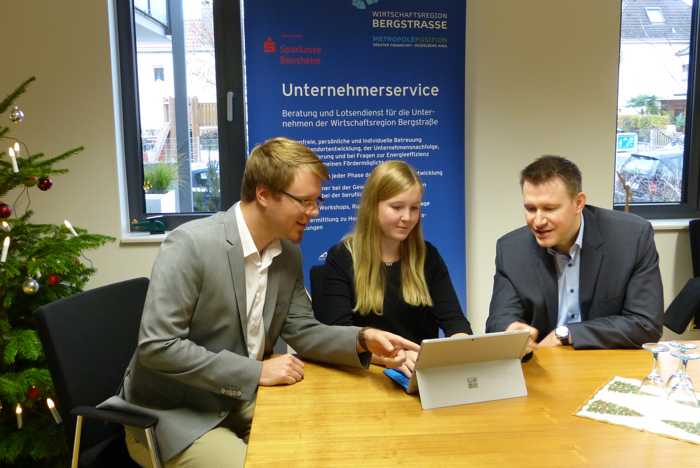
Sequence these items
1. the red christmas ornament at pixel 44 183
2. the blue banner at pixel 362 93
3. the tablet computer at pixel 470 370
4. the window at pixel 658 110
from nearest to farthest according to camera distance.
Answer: the tablet computer at pixel 470 370
the red christmas ornament at pixel 44 183
the blue banner at pixel 362 93
the window at pixel 658 110

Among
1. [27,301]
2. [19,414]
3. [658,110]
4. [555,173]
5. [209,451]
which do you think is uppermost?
[658,110]

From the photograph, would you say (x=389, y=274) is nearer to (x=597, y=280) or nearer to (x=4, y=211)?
(x=597, y=280)

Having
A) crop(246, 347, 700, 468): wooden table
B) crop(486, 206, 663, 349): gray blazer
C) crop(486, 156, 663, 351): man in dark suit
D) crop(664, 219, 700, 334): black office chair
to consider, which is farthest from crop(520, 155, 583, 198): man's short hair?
crop(664, 219, 700, 334): black office chair

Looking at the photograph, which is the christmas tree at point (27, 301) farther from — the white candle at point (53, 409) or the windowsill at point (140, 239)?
the windowsill at point (140, 239)

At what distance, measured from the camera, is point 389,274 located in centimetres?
235

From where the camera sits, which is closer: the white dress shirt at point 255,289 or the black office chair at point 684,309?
the white dress shirt at point 255,289

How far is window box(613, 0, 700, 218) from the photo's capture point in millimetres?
4020

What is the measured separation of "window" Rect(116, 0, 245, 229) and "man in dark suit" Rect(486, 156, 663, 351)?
2055mm

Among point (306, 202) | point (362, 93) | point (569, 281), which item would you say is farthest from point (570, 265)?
point (362, 93)

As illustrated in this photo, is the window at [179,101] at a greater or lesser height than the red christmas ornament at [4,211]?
greater

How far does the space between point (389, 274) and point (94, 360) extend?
1080 mm

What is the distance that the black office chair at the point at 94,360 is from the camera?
1740 mm

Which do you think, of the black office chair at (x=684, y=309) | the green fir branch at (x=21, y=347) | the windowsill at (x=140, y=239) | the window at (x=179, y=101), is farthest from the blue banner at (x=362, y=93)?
the green fir branch at (x=21, y=347)

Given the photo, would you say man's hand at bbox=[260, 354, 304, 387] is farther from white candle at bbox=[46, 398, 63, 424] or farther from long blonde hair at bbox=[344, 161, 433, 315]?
white candle at bbox=[46, 398, 63, 424]
